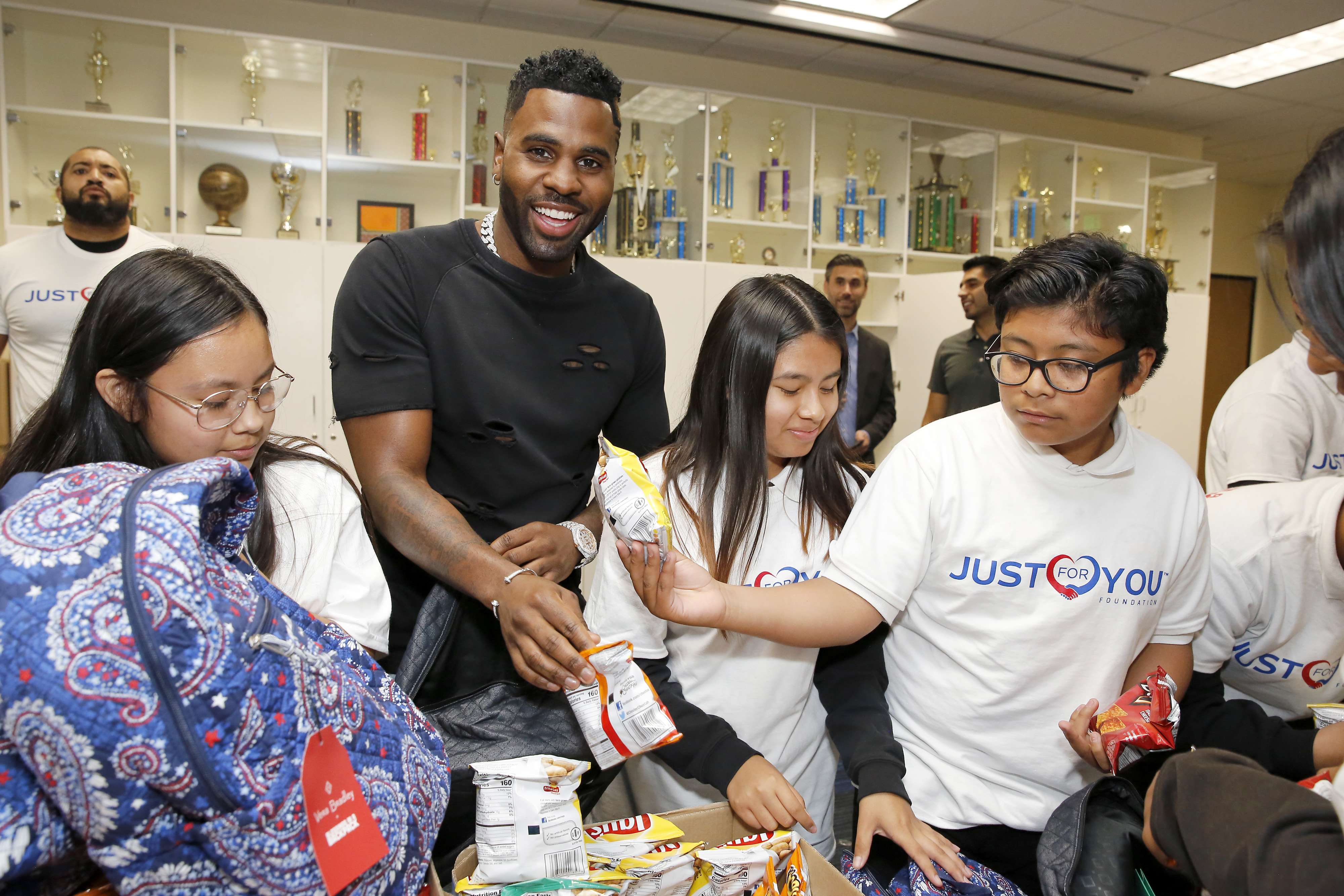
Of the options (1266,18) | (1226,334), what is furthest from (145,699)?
(1226,334)

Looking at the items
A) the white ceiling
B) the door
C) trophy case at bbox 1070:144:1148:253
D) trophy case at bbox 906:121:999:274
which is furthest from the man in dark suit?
the door

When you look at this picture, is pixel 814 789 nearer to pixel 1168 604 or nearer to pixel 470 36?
pixel 1168 604

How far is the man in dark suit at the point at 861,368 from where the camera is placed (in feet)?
14.3

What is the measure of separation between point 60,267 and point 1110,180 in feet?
20.2

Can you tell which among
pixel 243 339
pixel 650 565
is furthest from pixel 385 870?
pixel 243 339

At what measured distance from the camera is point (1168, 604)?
127 cm

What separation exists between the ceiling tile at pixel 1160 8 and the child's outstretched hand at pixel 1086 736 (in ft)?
14.4

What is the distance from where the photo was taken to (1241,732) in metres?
1.28

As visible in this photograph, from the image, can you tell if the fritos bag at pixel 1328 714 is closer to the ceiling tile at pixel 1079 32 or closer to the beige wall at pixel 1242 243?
the ceiling tile at pixel 1079 32

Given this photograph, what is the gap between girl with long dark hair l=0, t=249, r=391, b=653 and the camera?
1074 millimetres

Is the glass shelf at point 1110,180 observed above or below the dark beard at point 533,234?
above

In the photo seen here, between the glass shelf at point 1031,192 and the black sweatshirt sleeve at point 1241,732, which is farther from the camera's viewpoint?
the glass shelf at point 1031,192

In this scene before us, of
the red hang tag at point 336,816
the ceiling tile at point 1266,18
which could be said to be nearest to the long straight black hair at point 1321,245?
the red hang tag at point 336,816

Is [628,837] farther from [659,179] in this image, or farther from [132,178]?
[659,179]
